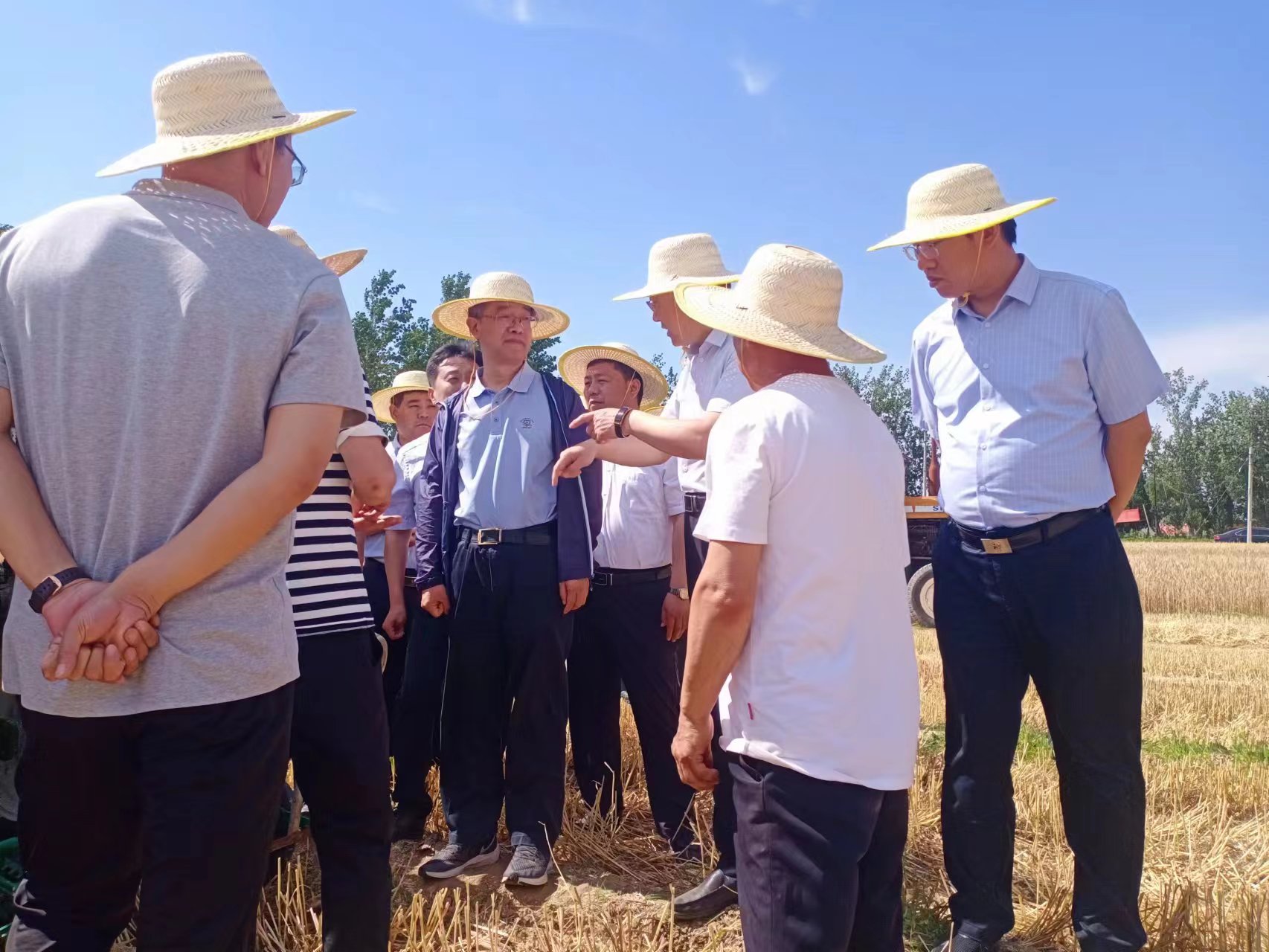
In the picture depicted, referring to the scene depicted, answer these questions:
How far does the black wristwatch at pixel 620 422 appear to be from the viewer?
11.2ft

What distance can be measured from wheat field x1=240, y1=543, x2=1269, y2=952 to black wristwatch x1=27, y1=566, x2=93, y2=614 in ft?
5.29

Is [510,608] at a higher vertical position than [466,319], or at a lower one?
lower

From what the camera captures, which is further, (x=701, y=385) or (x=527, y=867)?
(x=701, y=385)

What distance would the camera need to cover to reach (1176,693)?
350 inches

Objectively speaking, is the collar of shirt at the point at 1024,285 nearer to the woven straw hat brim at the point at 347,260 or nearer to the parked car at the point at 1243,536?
the woven straw hat brim at the point at 347,260

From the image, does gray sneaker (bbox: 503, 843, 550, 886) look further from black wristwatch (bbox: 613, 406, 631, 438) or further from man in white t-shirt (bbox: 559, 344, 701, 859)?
black wristwatch (bbox: 613, 406, 631, 438)

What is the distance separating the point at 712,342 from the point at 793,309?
145 cm

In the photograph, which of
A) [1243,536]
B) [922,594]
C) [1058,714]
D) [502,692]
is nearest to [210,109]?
[502,692]

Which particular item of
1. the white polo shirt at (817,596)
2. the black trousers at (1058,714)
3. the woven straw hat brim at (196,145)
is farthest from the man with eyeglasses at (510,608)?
the woven straw hat brim at (196,145)

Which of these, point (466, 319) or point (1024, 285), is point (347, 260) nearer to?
point (466, 319)

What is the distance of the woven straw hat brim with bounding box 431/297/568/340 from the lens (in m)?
4.86

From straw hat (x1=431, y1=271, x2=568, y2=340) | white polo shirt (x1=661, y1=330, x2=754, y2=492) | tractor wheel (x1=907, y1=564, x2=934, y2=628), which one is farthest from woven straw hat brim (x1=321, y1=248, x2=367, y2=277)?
tractor wheel (x1=907, y1=564, x2=934, y2=628)

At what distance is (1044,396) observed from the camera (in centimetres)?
320

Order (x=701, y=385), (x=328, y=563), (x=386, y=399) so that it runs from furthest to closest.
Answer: (x=386, y=399)
(x=701, y=385)
(x=328, y=563)
